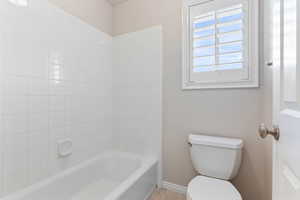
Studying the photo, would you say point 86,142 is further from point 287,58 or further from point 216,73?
point 287,58

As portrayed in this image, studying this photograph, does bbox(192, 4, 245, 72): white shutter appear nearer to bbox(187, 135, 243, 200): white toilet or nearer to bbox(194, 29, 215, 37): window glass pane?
bbox(194, 29, 215, 37): window glass pane

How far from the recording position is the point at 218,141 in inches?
52.8

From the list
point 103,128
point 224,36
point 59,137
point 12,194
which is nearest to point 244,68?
point 224,36

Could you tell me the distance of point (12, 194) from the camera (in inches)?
42.2

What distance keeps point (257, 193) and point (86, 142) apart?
1.81 meters

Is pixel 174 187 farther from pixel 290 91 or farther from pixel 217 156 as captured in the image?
pixel 290 91

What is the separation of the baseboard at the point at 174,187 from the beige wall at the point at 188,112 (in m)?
0.05

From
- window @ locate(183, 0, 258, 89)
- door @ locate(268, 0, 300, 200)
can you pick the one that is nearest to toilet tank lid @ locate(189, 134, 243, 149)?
window @ locate(183, 0, 258, 89)

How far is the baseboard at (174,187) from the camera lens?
5.51ft

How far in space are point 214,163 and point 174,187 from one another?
0.66 metres

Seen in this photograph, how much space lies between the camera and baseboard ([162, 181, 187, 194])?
168 cm

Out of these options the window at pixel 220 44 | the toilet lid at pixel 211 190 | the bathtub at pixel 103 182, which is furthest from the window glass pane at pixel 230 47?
the bathtub at pixel 103 182

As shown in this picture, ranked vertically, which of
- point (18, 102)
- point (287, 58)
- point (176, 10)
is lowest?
point (18, 102)

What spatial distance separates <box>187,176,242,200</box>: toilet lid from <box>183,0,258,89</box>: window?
0.88 m
